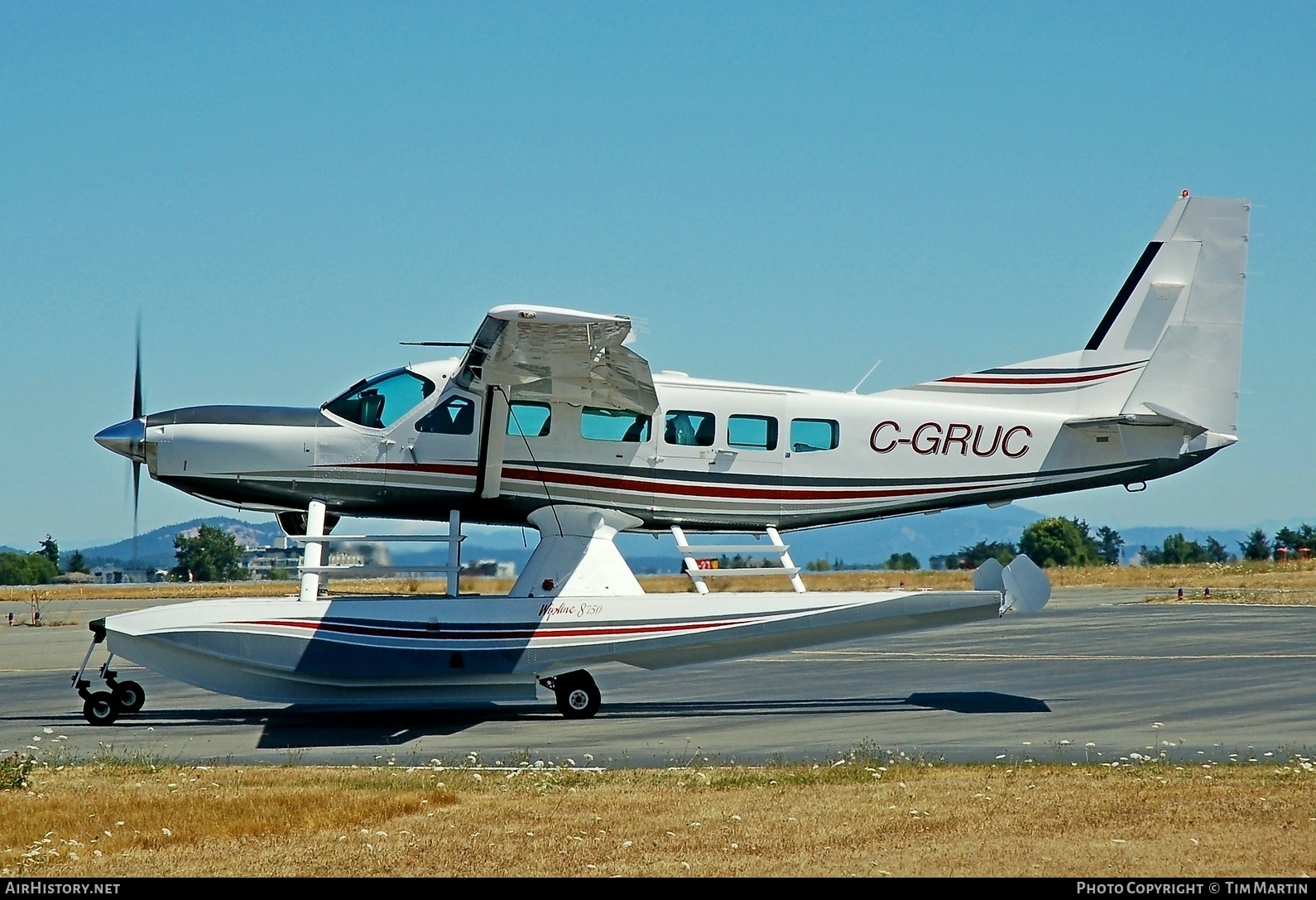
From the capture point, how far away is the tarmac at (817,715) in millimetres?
11117

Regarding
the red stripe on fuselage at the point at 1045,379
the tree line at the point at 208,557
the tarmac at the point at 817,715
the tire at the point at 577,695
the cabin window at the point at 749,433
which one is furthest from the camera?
the tree line at the point at 208,557

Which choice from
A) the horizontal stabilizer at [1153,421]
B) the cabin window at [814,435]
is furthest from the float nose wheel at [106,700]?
the horizontal stabilizer at [1153,421]

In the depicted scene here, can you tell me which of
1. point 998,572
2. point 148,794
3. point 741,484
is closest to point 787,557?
point 741,484

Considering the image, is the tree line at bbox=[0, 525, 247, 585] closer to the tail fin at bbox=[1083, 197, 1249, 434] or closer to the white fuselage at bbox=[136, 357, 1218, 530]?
the white fuselage at bbox=[136, 357, 1218, 530]

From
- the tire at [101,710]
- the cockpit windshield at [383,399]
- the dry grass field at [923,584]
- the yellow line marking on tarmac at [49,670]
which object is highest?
the cockpit windshield at [383,399]

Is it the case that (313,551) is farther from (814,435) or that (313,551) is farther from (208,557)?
(208,557)

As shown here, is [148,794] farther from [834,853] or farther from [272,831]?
[834,853]

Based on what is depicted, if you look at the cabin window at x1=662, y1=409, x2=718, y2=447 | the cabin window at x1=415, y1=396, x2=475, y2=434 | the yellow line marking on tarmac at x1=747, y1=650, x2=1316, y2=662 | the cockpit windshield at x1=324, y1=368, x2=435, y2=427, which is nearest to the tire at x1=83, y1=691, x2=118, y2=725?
the cockpit windshield at x1=324, y1=368, x2=435, y2=427

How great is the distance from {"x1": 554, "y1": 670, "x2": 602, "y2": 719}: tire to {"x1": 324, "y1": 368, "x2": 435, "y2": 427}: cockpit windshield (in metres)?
3.61

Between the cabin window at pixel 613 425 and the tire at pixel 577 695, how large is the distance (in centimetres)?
272

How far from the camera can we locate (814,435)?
15.1 metres

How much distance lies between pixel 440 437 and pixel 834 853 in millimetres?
8856

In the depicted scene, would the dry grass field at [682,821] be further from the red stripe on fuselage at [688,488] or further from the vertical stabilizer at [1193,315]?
the vertical stabilizer at [1193,315]

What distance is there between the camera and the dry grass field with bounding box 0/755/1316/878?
6.57m
